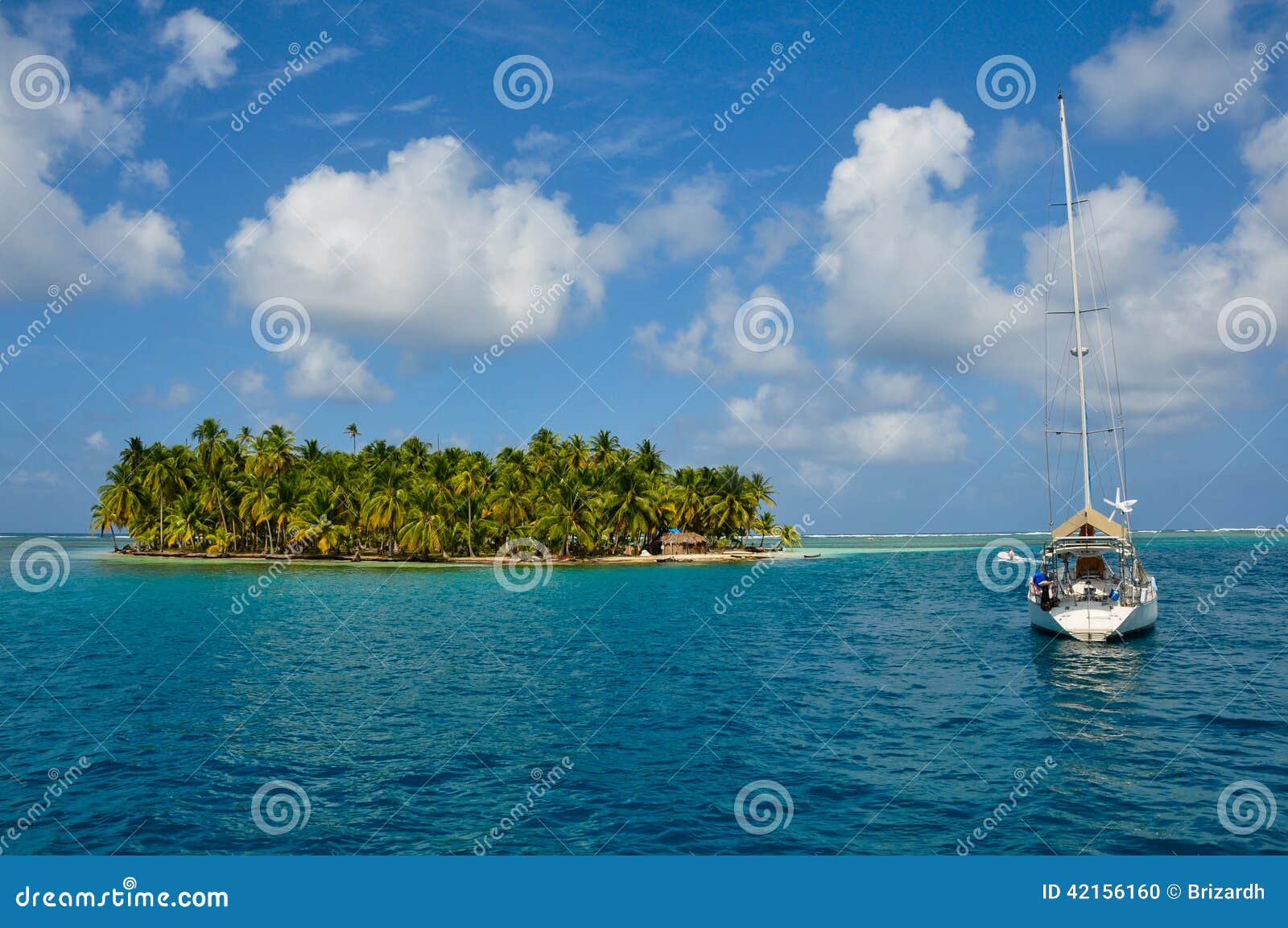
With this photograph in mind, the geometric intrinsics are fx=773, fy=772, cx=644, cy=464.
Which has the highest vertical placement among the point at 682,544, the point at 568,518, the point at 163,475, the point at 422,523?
the point at 163,475

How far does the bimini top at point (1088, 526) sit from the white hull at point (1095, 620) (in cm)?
299

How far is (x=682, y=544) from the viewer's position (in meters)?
95.9

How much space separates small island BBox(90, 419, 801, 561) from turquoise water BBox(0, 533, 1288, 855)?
4381cm

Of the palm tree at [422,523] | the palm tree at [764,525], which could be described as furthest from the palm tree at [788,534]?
the palm tree at [422,523]

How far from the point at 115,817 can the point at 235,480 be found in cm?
9116

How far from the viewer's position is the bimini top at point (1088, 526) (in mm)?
32219

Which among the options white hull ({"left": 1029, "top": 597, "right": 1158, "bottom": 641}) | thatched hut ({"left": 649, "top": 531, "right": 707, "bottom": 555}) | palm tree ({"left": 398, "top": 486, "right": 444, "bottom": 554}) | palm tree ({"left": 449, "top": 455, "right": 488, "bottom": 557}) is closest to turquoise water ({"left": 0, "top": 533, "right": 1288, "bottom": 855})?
white hull ({"left": 1029, "top": 597, "right": 1158, "bottom": 641})

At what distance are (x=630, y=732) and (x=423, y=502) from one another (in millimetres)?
67425

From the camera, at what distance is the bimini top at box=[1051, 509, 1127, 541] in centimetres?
3222

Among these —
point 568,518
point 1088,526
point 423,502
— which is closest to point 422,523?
point 423,502

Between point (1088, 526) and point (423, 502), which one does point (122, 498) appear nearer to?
point (423, 502)

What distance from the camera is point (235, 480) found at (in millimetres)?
94625

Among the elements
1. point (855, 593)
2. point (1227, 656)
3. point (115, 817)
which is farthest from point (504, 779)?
point (855, 593)

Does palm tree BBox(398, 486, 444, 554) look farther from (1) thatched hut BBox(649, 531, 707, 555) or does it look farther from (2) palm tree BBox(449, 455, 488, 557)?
(1) thatched hut BBox(649, 531, 707, 555)
